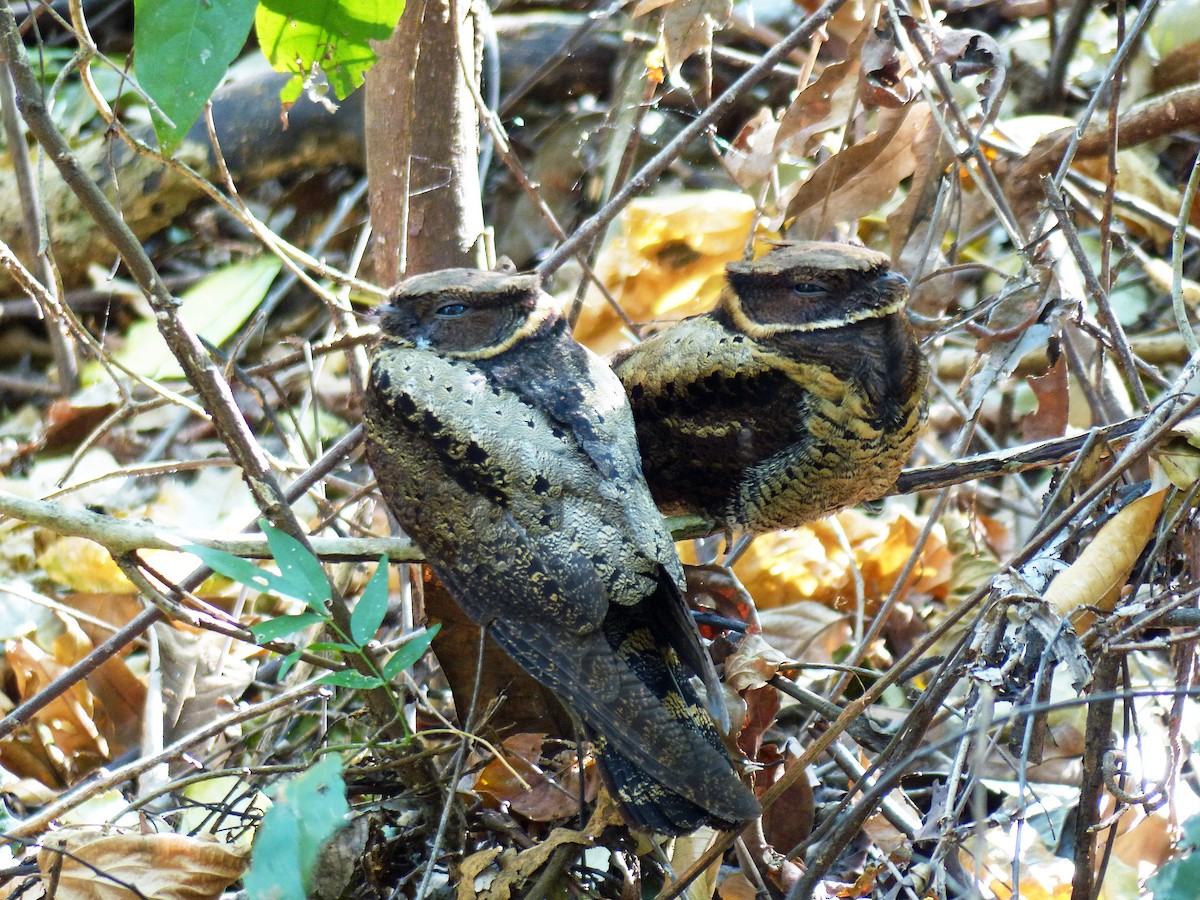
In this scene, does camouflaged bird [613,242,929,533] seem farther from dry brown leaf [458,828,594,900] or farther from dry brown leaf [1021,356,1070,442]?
dry brown leaf [458,828,594,900]

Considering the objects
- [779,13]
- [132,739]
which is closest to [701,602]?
[132,739]

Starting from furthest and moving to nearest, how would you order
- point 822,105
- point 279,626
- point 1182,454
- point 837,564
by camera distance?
point 837,564, point 822,105, point 1182,454, point 279,626

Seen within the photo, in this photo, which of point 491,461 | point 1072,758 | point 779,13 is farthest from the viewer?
point 779,13

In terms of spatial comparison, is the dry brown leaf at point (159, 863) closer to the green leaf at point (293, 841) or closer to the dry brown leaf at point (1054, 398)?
the green leaf at point (293, 841)

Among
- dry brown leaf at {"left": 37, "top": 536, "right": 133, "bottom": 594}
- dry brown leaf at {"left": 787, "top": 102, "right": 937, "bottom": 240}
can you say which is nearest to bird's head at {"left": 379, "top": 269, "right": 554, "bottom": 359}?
dry brown leaf at {"left": 787, "top": 102, "right": 937, "bottom": 240}

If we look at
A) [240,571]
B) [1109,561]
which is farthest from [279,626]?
[1109,561]

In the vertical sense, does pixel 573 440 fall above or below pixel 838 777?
above

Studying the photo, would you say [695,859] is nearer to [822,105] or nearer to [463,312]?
[463,312]

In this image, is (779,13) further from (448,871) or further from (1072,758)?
(448,871)
